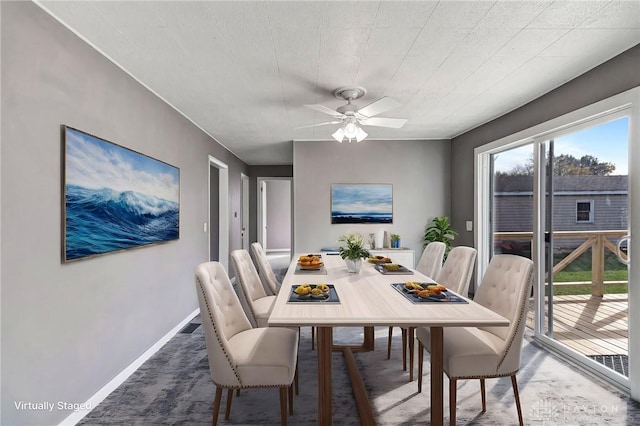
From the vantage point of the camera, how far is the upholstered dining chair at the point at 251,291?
100 inches

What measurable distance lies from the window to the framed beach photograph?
2538mm

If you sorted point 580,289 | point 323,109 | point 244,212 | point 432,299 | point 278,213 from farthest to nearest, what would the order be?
1. point 278,213
2. point 244,212
3. point 580,289
4. point 323,109
5. point 432,299

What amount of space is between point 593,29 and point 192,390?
3477 millimetres

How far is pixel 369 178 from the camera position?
204 inches

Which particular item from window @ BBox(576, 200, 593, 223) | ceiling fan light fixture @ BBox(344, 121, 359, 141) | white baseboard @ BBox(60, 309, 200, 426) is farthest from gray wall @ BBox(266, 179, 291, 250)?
window @ BBox(576, 200, 593, 223)

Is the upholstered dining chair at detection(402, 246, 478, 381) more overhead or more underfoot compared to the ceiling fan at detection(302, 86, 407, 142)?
more underfoot

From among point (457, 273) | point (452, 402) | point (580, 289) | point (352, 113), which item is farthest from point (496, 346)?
point (352, 113)

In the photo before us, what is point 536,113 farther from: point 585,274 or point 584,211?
point 585,274

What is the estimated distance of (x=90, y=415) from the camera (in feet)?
6.79

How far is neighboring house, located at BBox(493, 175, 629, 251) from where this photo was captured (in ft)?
8.35

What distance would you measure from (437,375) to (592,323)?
1.96 meters

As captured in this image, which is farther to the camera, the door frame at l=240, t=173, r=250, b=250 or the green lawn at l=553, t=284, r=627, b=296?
the door frame at l=240, t=173, r=250, b=250

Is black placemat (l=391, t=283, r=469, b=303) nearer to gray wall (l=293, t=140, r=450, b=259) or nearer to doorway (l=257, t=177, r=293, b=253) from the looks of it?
gray wall (l=293, t=140, r=450, b=259)

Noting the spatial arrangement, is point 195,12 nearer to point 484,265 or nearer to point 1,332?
point 1,332
